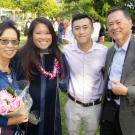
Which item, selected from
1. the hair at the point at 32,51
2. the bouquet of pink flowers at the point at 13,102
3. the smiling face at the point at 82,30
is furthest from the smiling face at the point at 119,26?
the bouquet of pink flowers at the point at 13,102

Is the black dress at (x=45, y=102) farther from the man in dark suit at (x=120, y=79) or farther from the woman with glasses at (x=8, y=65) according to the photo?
the man in dark suit at (x=120, y=79)

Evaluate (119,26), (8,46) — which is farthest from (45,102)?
(119,26)

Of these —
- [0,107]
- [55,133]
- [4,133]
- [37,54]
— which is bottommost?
[55,133]

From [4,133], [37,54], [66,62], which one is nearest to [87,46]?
[66,62]

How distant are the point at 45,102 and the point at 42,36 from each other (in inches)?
30.9

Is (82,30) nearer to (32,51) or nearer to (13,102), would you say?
(32,51)

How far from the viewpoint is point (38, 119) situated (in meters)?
4.38

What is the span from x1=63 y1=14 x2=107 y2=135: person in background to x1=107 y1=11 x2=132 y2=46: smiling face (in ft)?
1.45

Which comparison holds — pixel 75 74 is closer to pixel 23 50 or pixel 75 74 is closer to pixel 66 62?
pixel 66 62

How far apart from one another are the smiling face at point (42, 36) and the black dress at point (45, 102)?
18 cm

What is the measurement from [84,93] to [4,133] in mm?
1300

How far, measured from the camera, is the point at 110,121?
4.34 meters

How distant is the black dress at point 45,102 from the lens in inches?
172

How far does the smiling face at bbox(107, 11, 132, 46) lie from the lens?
4.17 metres
